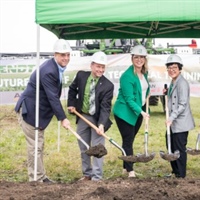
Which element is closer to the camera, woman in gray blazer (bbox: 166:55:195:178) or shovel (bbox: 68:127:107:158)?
shovel (bbox: 68:127:107:158)

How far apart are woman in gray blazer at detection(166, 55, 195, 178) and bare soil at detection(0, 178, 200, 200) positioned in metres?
0.97

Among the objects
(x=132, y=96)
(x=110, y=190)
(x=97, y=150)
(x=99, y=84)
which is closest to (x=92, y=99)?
(x=99, y=84)

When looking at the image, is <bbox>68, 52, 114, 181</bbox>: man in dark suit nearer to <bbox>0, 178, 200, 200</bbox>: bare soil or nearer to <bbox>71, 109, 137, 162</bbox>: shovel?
<bbox>71, 109, 137, 162</bbox>: shovel

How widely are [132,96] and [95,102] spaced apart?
1.74 feet

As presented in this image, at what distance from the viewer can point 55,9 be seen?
552 centimetres

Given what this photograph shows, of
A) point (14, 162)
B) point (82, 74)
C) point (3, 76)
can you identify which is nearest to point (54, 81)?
point (82, 74)

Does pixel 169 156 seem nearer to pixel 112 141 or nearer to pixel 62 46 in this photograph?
pixel 112 141

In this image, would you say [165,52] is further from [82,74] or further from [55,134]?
[82,74]

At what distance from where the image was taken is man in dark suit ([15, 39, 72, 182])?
6035 mm

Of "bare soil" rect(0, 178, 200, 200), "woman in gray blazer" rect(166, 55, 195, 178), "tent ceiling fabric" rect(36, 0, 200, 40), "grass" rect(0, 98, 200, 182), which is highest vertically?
"tent ceiling fabric" rect(36, 0, 200, 40)

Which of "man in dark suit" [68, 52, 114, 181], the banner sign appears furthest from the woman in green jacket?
the banner sign

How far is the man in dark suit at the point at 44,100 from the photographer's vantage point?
6.04 m

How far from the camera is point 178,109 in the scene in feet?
21.6

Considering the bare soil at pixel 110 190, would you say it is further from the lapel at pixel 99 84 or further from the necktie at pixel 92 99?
the lapel at pixel 99 84
